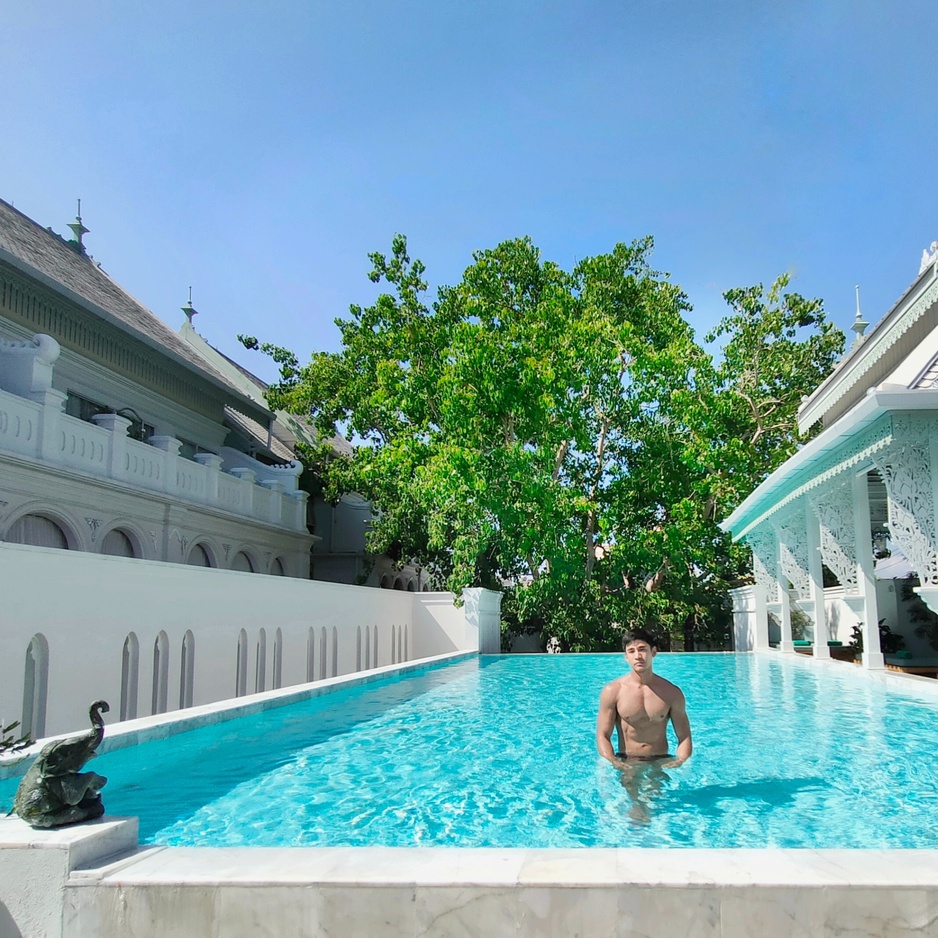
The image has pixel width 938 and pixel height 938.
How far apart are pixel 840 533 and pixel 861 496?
0.62 m

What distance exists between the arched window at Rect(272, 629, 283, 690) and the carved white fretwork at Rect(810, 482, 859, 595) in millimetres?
7469

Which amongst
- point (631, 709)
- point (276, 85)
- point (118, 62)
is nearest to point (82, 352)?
point (118, 62)

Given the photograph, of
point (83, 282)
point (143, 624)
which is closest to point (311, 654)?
point (143, 624)

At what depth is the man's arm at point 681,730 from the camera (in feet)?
17.0

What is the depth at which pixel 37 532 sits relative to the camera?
12.5 meters

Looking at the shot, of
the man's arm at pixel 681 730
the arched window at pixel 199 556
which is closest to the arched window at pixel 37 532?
the arched window at pixel 199 556

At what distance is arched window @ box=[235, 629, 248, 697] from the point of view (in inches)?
402

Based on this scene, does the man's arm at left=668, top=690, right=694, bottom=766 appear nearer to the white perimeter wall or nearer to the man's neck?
the man's neck

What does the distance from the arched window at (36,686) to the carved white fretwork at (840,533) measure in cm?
920

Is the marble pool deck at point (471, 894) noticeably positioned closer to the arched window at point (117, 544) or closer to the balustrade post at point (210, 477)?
the arched window at point (117, 544)

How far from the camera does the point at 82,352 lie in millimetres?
14812

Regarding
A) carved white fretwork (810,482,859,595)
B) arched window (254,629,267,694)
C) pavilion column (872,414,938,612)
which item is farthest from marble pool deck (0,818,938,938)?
carved white fretwork (810,482,859,595)

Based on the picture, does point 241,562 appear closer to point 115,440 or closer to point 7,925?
point 115,440

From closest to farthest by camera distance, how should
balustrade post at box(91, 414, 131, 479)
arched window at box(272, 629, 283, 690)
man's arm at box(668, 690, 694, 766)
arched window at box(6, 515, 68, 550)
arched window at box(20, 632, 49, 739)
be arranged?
man's arm at box(668, 690, 694, 766) < arched window at box(20, 632, 49, 739) < arched window at box(272, 629, 283, 690) < arched window at box(6, 515, 68, 550) < balustrade post at box(91, 414, 131, 479)
